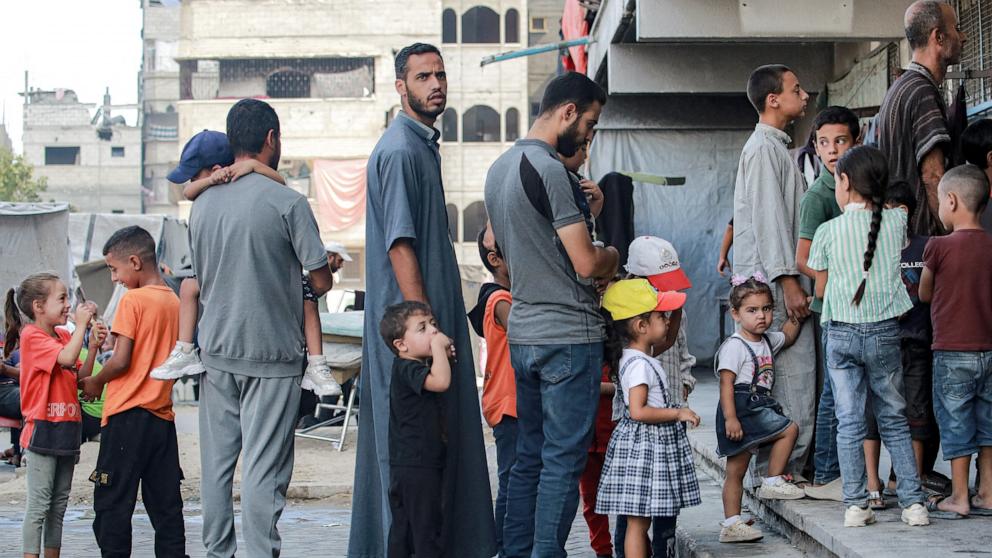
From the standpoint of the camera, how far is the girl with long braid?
507cm

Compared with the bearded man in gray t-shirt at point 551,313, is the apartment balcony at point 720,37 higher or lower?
Result: higher

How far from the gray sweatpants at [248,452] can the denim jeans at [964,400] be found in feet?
8.84

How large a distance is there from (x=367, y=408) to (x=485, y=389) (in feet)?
3.33

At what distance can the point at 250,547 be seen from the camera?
4918mm

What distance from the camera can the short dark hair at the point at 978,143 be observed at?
5.65 m

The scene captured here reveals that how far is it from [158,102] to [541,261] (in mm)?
59155

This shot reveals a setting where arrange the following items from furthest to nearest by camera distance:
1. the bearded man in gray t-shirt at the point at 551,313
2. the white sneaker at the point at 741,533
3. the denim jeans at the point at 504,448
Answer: the denim jeans at the point at 504,448
the white sneaker at the point at 741,533
the bearded man in gray t-shirt at the point at 551,313

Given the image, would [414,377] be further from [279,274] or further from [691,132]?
[691,132]

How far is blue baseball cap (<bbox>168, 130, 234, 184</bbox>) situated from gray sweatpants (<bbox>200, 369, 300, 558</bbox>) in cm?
89

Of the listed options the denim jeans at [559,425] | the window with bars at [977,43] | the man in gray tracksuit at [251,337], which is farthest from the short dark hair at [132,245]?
the window with bars at [977,43]

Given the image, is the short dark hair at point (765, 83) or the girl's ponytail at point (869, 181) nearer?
the girl's ponytail at point (869, 181)

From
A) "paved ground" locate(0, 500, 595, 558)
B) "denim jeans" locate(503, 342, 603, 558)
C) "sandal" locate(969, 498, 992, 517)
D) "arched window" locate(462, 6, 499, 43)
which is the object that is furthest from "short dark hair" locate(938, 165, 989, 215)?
"arched window" locate(462, 6, 499, 43)

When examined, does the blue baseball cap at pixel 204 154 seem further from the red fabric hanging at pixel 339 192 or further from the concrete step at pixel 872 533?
the red fabric hanging at pixel 339 192

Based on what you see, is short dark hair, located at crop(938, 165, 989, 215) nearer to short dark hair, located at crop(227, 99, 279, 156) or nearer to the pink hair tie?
the pink hair tie
